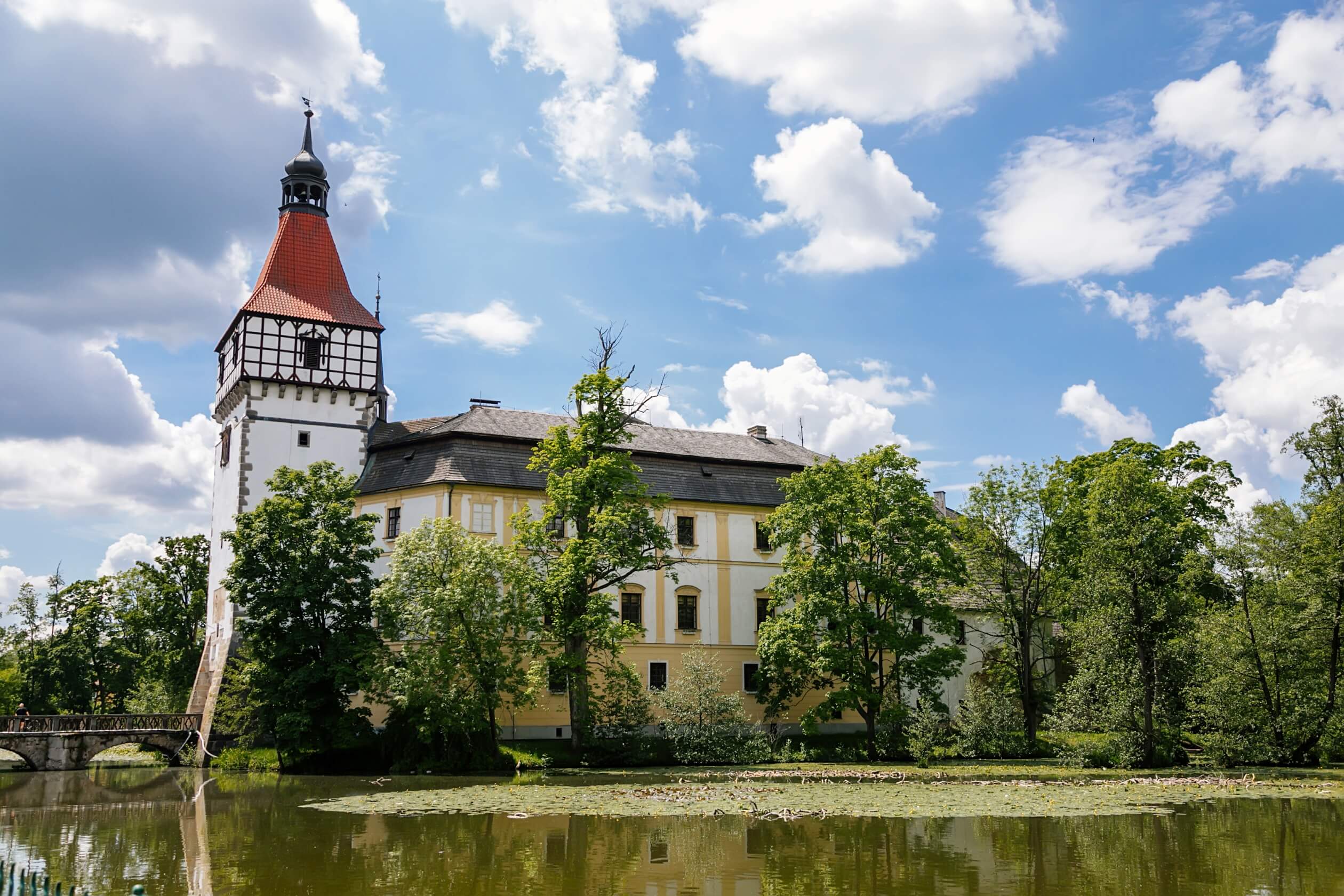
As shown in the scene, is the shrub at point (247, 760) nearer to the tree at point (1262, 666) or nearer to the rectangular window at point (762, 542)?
the rectangular window at point (762, 542)

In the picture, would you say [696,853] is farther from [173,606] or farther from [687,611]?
[173,606]

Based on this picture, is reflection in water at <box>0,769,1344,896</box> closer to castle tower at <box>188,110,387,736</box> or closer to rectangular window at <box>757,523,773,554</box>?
castle tower at <box>188,110,387,736</box>

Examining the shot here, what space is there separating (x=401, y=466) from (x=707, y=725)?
1550 centimetres

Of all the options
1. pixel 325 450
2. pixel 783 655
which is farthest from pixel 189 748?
pixel 783 655

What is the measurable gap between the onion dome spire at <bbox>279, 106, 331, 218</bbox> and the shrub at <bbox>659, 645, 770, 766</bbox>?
990 inches

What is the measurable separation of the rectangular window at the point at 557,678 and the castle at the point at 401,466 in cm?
214

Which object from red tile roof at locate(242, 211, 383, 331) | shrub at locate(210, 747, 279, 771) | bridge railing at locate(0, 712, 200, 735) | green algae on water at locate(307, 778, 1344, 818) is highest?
red tile roof at locate(242, 211, 383, 331)

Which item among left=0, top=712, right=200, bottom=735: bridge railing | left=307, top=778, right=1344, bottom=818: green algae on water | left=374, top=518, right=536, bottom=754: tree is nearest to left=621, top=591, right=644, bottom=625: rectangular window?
left=374, top=518, right=536, bottom=754: tree

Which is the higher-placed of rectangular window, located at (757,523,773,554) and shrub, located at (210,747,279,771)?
rectangular window, located at (757,523,773,554)

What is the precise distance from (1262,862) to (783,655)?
2304 cm

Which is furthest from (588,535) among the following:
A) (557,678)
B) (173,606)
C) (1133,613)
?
(173,606)

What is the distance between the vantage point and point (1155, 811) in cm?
1919

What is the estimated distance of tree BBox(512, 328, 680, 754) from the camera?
34.1 meters

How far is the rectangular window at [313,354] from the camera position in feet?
137
